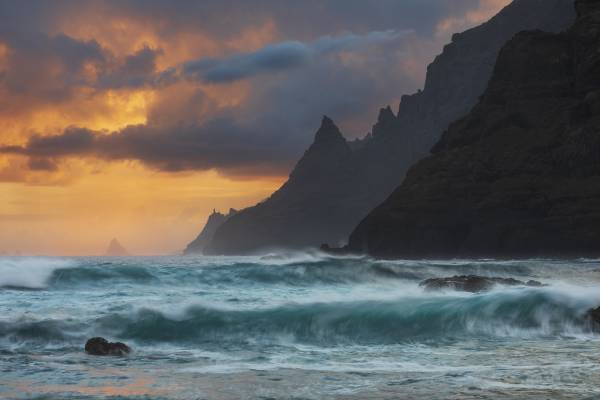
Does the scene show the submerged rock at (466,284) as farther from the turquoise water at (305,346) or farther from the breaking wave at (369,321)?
the breaking wave at (369,321)

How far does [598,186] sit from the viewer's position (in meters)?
105

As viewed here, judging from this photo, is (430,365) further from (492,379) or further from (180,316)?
(180,316)

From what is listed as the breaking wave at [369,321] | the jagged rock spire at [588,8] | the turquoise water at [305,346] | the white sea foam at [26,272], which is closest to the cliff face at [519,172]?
the jagged rock spire at [588,8]

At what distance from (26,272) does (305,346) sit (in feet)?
97.6

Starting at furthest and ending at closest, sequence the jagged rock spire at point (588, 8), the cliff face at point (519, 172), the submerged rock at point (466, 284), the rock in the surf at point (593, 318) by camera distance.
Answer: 1. the jagged rock spire at point (588, 8)
2. the cliff face at point (519, 172)
3. the submerged rock at point (466, 284)
4. the rock in the surf at point (593, 318)

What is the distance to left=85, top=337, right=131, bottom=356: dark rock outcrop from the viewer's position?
18.1 metres

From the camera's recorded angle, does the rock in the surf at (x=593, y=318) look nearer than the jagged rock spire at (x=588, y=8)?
Yes

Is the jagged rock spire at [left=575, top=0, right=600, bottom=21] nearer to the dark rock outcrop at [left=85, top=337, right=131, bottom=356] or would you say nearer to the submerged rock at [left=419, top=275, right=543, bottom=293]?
the submerged rock at [left=419, top=275, right=543, bottom=293]

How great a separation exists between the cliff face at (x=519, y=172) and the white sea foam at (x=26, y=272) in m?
77.4

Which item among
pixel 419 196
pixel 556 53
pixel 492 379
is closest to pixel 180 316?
pixel 492 379

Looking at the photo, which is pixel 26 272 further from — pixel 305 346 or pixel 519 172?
pixel 519 172

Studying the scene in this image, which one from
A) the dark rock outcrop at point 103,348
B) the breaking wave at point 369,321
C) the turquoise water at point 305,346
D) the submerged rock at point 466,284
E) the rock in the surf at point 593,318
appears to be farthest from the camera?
the submerged rock at point 466,284

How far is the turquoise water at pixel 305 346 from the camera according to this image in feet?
43.2

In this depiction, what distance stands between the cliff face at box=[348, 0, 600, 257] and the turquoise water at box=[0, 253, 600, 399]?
80769 mm
